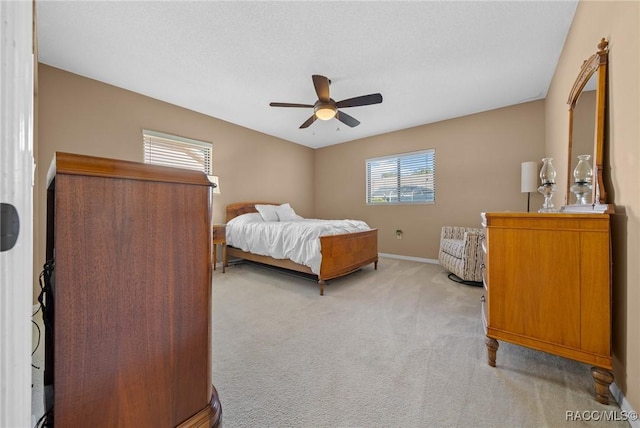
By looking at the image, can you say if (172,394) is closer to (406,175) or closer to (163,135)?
(163,135)

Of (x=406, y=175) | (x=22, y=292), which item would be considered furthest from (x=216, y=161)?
(x=22, y=292)

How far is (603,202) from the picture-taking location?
143 centimetres

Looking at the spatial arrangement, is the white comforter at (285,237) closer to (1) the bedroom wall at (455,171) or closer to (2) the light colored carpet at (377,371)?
(2) the light colored carpet at (377,371)

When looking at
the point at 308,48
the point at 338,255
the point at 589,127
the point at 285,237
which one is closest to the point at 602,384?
the point at 589,127

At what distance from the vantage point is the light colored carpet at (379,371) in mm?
1177

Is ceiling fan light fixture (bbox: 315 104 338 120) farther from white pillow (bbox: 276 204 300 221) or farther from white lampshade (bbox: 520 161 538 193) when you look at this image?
white lampshade (bbox: 520 161 538 193)

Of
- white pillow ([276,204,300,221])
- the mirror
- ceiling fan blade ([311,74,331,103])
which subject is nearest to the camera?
the mirror

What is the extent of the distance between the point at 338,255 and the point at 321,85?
6.14ft

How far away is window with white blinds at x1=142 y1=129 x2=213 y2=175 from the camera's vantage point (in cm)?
348

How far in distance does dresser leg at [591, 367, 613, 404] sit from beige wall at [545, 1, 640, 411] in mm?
63

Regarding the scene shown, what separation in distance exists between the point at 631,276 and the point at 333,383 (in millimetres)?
1542

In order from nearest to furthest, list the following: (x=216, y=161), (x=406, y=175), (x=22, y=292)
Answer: (x=22, y=292) < (x=216, y=161) < (x=406, y=175)

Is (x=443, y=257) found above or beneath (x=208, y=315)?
beneath

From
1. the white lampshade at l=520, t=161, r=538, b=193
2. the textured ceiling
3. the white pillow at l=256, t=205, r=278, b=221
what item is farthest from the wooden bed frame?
the white lampshade at l=520, t=161, r=538, b=193
